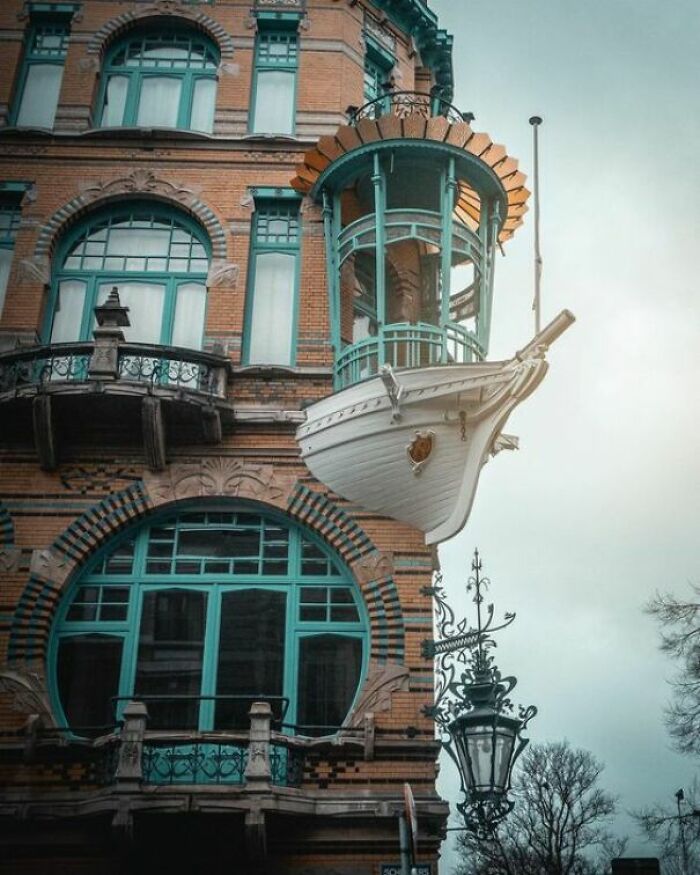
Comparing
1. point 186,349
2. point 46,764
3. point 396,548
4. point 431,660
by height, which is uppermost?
point 186,349

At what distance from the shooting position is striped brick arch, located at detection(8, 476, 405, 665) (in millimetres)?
13977

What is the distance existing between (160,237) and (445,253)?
16.7 ft

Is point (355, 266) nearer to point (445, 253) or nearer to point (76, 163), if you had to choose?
point (445, 253)

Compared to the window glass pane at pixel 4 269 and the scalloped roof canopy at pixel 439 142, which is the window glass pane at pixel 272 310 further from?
the window glass pane at pixel 4 269

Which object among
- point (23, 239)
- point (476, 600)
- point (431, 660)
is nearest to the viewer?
point (476, 600)

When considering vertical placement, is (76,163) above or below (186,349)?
above

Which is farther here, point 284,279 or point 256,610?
point 284,279

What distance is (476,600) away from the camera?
1259 centimetres

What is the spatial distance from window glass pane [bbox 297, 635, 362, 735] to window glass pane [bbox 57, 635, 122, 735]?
2.55 m

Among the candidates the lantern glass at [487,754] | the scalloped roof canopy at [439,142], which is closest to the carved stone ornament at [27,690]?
the lantern glass at [487,754]

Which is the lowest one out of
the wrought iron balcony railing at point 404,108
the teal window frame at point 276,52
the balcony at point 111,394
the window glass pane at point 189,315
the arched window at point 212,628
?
the arched window at point 212,628

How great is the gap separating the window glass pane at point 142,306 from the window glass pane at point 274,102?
3782 mm

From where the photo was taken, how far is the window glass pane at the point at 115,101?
61.3 feet

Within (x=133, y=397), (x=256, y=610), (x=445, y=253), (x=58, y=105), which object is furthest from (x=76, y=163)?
(x=256, y=610)
